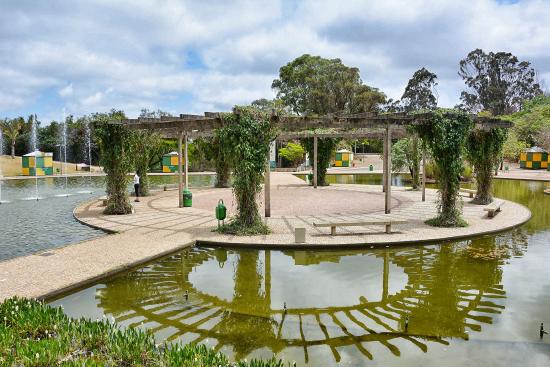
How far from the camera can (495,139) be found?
691 inches

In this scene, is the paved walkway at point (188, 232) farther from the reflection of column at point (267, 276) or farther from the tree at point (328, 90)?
the tree at point (328, 90)

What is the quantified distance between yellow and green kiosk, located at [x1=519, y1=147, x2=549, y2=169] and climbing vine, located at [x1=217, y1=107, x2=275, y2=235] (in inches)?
1747

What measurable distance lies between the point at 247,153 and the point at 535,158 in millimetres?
45869

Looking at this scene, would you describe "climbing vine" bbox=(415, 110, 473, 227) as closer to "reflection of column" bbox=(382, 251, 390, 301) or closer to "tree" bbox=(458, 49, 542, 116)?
"reflection of column" bbox=(382, 251, 390, 301)

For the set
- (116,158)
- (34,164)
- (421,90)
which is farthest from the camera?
(421,90)

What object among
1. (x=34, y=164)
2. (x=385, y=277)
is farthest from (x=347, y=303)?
(x=34, y=164)

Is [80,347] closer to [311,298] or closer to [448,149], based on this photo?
[311,298]

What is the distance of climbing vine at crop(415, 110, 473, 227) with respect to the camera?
12.9 m

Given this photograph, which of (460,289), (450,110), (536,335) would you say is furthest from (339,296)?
(450,110)

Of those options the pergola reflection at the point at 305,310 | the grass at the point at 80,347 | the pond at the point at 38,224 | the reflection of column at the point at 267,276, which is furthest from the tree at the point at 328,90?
the grass at the point at 80,347

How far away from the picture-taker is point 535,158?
1817 inches

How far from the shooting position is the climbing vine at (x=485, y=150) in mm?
17516

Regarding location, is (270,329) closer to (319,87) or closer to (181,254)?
(181,254)

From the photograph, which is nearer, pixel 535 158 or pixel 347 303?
pixel 347 303
